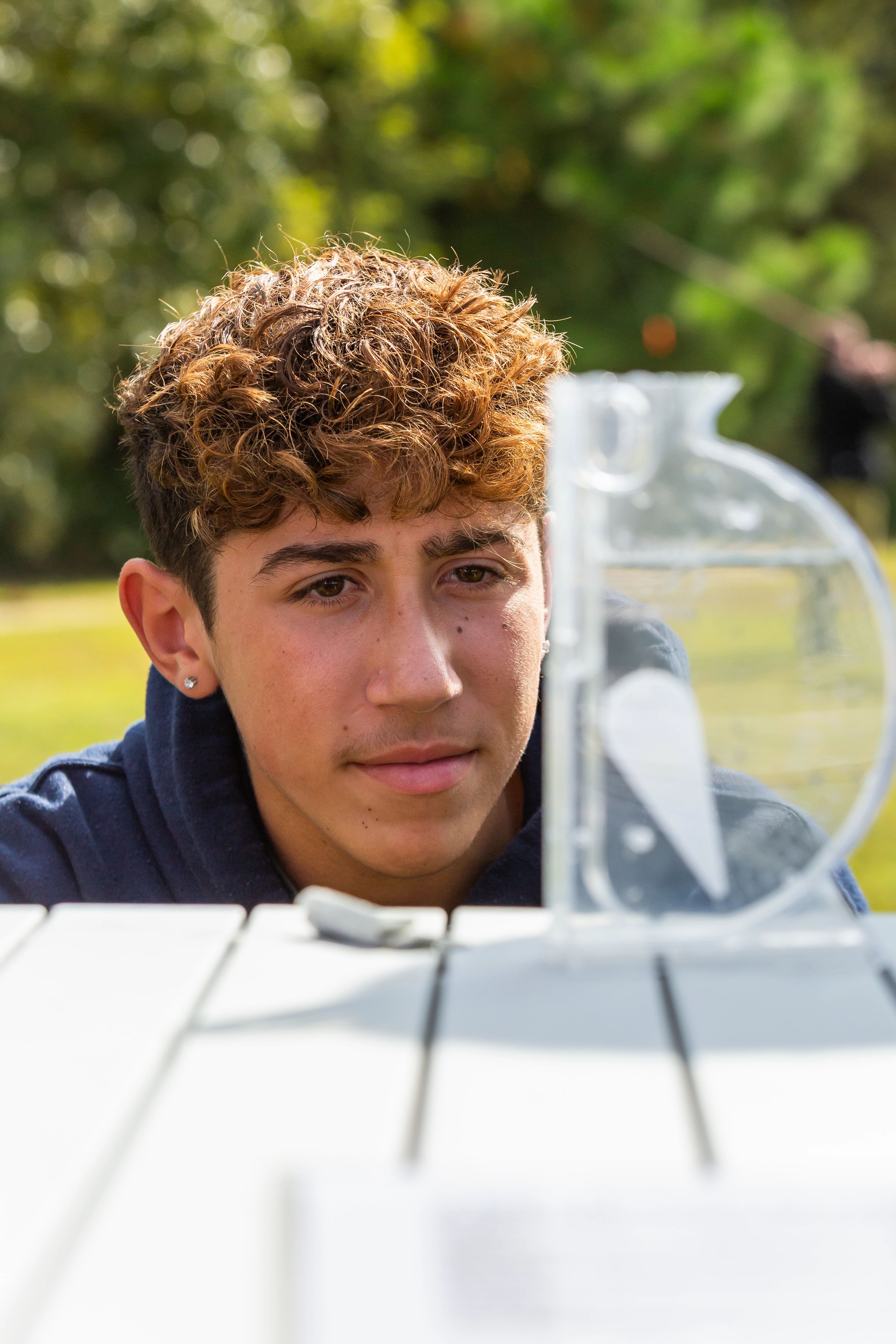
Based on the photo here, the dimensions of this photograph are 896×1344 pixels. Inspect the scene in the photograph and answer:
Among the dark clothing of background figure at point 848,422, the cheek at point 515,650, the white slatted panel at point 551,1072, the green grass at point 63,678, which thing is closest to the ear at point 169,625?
the cheek at point 515,650

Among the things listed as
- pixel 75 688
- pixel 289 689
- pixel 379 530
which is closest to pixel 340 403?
pixel 379 530

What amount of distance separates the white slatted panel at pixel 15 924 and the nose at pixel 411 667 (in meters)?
0.38

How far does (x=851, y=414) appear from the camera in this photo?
10.8m

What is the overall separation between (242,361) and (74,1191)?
107cm

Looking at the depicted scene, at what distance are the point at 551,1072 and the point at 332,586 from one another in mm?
803

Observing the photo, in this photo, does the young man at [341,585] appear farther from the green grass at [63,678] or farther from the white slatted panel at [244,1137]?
the green grass at [63,678]

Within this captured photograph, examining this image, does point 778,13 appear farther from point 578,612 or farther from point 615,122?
point 578,612

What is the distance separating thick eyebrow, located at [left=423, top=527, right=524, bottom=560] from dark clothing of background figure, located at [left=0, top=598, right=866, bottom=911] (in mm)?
371

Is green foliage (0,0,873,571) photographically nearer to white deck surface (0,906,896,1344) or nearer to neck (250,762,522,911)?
neck (250,762,522,911)

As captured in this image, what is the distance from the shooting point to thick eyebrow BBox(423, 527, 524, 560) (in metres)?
1.47

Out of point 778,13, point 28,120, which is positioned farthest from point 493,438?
point 778,13

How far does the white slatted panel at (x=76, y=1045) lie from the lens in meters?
0.63

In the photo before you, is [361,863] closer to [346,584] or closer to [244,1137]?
[346,584]

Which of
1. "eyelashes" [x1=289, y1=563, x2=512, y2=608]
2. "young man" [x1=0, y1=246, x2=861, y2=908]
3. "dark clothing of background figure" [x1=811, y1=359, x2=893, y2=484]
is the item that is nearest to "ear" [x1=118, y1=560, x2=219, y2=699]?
"young man" [x1=0, y1=246, x2=861, y2=908]
